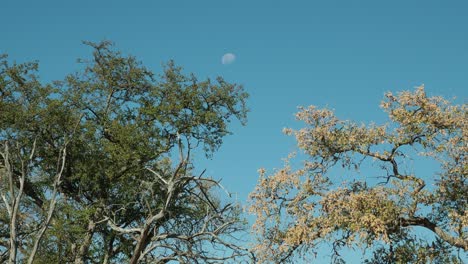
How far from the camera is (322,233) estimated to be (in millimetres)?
16875

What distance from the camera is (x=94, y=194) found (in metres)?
26.8

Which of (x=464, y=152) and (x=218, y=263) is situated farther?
(x=464, y=152)

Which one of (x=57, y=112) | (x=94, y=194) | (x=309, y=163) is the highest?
(x=57, y=112)

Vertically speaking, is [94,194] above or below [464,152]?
above

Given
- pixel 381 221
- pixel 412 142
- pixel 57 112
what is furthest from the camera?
pixel 57 112

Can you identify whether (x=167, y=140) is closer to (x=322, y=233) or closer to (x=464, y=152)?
(x=322, y=233)

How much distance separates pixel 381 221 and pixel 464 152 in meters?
4.21

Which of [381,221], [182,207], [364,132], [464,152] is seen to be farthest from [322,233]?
[182,207]

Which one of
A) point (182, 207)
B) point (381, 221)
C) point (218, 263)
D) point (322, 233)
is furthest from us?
point (182, 207)

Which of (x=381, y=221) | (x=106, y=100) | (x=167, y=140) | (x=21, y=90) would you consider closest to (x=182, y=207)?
(x=167, y=140)

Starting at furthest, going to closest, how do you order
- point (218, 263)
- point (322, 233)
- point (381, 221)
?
point (322, 233) < point (381, 221) < point (218, 263)

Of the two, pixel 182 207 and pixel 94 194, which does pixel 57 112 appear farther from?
pixel 182 207

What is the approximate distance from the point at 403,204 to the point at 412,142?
7.66 feet

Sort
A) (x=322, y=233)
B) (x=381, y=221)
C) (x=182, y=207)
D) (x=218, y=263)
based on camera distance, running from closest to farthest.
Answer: (x=218, y=263) < (x=381, y=221) < (x=322, y=233) < (x=182, y=207)
